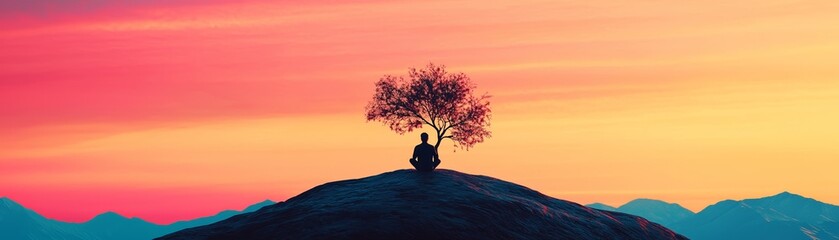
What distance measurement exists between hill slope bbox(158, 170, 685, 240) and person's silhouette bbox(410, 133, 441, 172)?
53cm

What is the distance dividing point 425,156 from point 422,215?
8704 mm

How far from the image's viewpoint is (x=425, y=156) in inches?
2213

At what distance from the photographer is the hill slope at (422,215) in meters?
46.7

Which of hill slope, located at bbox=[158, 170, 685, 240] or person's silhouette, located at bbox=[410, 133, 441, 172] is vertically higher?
person's silhouette, located at bbox=[410, 133, 441, 172]

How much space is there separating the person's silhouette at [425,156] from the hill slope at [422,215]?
526 millimetres

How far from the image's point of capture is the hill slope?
46.7 metres

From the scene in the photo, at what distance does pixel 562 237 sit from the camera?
2026 inches

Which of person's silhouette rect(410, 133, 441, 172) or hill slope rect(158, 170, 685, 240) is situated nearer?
hill slope rect(158, 170, 685, 240)

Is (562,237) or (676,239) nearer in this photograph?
(562,237)

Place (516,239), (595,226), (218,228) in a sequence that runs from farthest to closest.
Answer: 1. (595,226)
2. (218,228)
3. (516,239)

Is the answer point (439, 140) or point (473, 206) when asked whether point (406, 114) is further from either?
point (473, 206)

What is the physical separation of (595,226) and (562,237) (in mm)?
5403

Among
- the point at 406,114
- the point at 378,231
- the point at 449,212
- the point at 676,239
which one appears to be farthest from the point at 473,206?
the point at 676,239

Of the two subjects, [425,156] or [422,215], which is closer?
[422,215]
